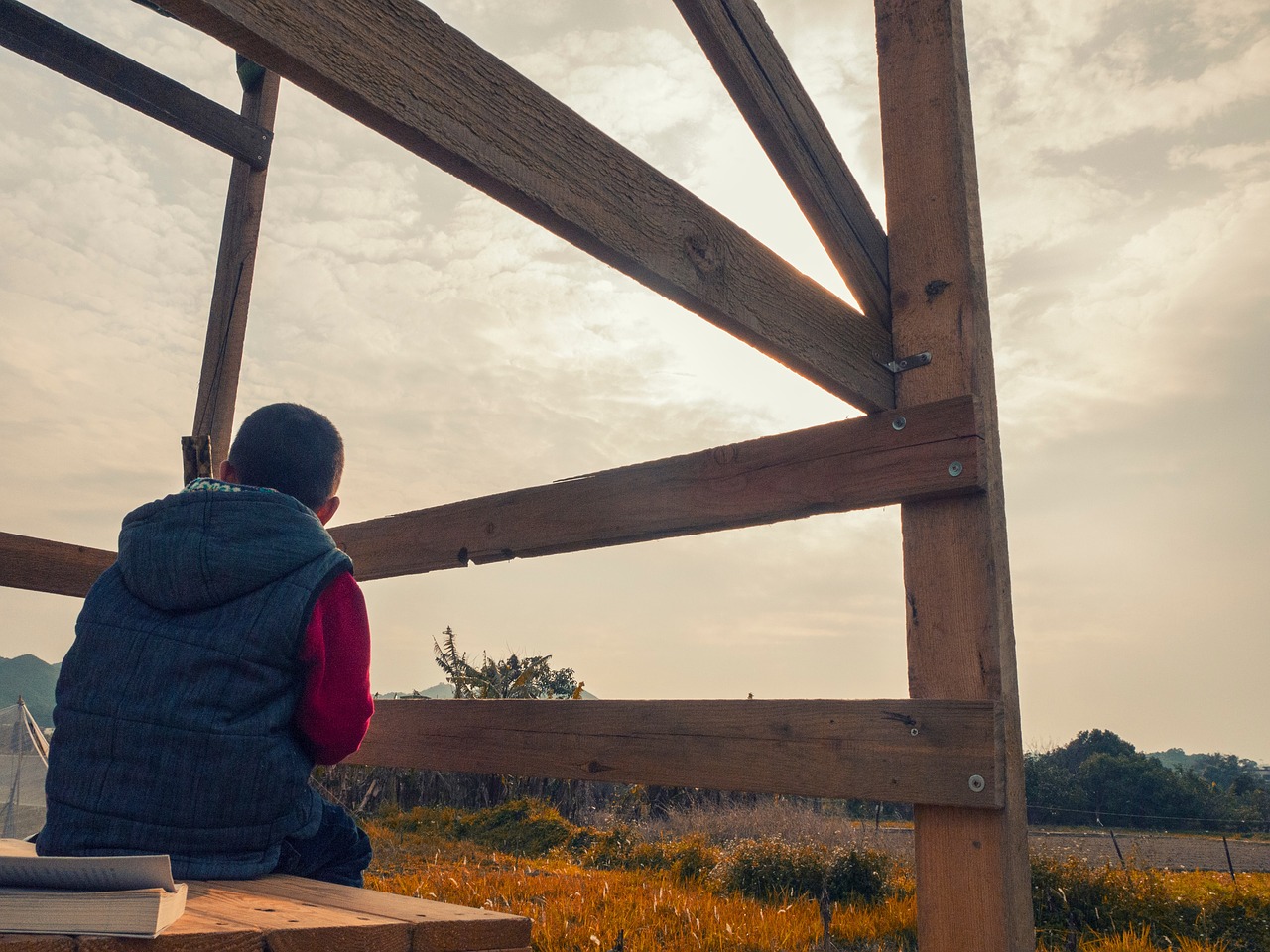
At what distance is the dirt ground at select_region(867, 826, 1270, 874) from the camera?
1118 centimetres

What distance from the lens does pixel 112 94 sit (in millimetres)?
3508

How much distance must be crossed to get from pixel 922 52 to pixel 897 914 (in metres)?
5.69

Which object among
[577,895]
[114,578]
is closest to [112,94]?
[114,578]

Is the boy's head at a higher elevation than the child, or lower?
higher

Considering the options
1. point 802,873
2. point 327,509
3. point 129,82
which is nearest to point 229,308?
point 129,82

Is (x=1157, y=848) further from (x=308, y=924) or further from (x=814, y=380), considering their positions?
(x=308, y=924)

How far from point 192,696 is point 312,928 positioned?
0.71m

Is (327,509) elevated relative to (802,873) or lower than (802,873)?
elevated

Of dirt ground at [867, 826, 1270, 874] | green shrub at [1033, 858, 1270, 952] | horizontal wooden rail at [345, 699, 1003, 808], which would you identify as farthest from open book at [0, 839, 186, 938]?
dirt ground at [867, 826, 1270, 874]

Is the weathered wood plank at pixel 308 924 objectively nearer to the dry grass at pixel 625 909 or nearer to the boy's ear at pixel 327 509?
the boy's ear at pixel 327 509

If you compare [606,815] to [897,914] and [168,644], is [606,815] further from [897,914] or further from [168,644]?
[168,644]

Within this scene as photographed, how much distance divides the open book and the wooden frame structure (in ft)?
3.27

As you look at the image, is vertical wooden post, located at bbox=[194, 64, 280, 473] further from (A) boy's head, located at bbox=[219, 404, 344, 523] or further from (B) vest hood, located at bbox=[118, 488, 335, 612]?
(B) vest hood, located at bbox=[118, 488, 335, 612]

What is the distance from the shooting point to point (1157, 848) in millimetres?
16266
